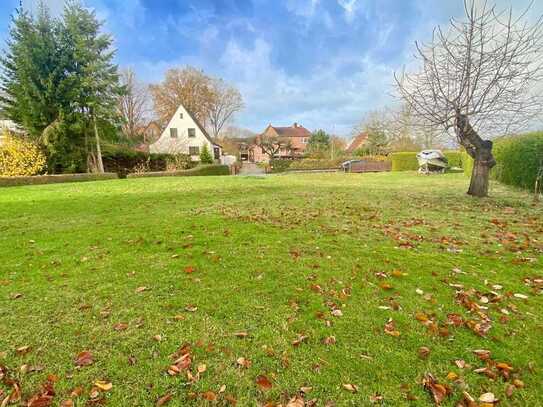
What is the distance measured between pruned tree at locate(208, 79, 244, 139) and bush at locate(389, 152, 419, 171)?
89.4 feet

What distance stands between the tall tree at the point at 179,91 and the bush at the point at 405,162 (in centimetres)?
2731

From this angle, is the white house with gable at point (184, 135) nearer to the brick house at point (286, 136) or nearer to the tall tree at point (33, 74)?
the tall tree at point (33, 74)

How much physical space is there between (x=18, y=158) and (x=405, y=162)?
29.7 metres

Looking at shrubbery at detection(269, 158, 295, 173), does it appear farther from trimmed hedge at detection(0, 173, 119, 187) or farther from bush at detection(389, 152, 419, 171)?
trimmed hedge at detection(0, 173, 119, 187)

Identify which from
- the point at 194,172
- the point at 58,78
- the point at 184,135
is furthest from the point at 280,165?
the point at 58,78

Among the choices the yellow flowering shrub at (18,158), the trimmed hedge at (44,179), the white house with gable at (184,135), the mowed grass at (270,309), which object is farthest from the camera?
the white house with gable at (184,135)

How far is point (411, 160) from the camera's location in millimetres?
26016

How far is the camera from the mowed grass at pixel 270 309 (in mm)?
1763


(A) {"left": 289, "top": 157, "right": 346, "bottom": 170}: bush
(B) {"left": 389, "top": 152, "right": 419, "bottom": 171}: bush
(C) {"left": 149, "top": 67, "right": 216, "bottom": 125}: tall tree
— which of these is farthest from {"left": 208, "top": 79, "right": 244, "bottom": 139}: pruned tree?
(B) {"left": 389, "top": 152, "right": 419, "bottom": 171}: bush

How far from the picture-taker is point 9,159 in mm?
16516

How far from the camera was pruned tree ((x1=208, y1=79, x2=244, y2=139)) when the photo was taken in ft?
138

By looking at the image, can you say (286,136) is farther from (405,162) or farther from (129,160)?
(129,160)

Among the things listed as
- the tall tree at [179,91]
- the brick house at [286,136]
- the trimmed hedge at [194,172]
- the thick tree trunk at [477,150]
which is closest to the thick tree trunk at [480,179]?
the thick tree trunk at [477,150]

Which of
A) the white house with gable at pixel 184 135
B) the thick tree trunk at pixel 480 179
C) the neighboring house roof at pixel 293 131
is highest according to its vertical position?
the neighboring house roof at pixel 293 131
